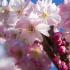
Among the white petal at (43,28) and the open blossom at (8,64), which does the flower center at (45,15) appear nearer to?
the white petal at (43,28)

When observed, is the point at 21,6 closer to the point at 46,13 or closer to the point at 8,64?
the point at 46,13

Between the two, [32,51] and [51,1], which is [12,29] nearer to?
[32,51]

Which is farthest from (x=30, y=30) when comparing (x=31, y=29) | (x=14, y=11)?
(x=14, y=11)

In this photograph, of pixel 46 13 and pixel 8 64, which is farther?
pixel 46 13

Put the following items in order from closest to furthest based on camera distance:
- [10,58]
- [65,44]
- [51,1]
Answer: [10,58]
[65,44]
[51,1]

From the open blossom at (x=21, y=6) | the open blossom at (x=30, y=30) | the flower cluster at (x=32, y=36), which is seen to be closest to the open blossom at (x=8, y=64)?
A: the flower cluster at (x=32, y=36)

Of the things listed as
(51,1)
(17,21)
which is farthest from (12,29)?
(51,1)
